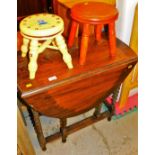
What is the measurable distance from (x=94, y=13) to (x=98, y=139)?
36.8 inches

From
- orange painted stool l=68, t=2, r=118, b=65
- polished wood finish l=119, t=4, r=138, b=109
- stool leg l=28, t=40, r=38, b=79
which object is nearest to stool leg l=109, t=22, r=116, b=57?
orange painted stool l=68, t=2, r=118, b=65

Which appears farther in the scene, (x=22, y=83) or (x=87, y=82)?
(x=87, y=82)

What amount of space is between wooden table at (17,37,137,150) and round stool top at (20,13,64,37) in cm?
22

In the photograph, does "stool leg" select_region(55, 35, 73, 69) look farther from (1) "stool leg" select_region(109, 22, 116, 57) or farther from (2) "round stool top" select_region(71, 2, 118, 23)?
(1) "stool leg" select_region(109, 22, 116, 57)

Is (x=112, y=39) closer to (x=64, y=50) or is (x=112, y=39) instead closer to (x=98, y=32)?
(x=98, y=32)

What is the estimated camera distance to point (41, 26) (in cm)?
107

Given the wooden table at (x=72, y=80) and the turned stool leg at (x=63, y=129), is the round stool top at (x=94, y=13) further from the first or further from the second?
the turned stool leg at (x=63, y=129)

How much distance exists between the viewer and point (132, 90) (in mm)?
1811

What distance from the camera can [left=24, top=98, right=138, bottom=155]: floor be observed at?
1584 millimetres

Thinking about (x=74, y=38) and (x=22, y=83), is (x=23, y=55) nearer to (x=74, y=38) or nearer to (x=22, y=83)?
(x=22, y=83)

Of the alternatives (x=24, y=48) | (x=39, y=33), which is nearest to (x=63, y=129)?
(x=24, y=48)

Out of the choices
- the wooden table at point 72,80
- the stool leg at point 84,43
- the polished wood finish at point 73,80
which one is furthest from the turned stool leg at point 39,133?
the stool leg at point 84,43
